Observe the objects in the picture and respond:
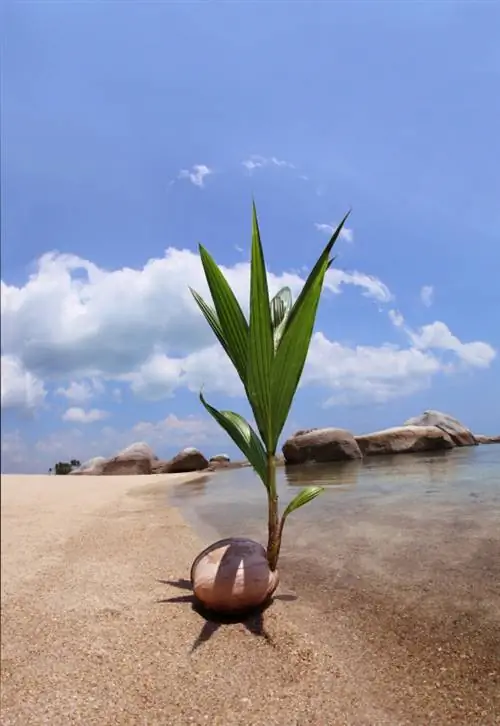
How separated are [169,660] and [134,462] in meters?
6.27

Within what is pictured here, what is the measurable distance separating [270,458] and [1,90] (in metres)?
0.99

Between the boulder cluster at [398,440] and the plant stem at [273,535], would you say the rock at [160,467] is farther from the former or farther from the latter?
the plant stem at [273,535]

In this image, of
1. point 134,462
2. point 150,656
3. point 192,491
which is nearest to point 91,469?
point 134,462

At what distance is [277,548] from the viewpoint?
105cm

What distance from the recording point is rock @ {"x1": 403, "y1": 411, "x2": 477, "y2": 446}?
0.99 m

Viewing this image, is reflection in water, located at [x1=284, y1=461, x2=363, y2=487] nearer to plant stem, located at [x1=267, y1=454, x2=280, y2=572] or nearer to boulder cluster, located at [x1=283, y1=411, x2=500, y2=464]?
boulder cluster, located at [x1=283, y1=411, x2=500, y2=464]

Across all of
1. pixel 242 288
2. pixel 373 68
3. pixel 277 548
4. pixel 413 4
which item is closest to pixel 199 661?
pixel 277 548

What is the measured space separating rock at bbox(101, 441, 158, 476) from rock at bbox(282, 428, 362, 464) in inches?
177

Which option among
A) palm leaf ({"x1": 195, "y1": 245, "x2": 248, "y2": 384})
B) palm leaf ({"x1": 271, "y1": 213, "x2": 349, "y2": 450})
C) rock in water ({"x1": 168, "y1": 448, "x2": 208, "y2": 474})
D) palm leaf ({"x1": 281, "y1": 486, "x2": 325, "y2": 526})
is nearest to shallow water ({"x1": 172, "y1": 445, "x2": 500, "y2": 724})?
palm leaf ({"x1": 281, "y1": 486, "x2": 325, "y2": 526})

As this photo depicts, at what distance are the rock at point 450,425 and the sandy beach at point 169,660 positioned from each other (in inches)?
16.1

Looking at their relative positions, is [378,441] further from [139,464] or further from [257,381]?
[139,464]

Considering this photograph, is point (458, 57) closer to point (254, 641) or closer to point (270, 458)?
point (270, 458)

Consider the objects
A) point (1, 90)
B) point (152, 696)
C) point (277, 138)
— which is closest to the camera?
point (152, 696)

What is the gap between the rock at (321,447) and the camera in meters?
2.33
